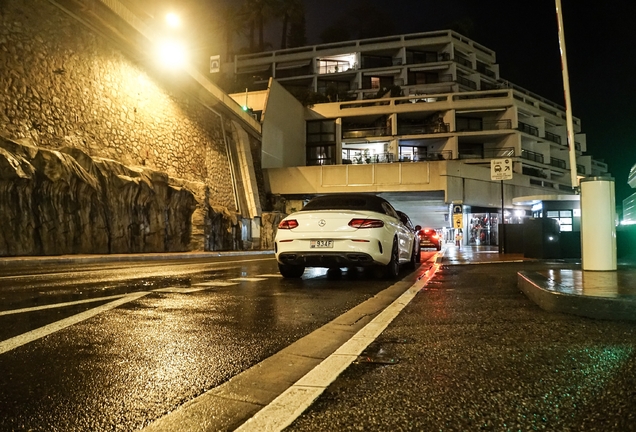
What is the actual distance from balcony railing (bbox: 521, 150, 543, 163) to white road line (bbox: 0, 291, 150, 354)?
5445 centimetres

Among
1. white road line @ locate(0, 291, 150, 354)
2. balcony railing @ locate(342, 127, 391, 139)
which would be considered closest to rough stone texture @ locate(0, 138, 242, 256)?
white road line @ locate(0, 291, 150, 354)

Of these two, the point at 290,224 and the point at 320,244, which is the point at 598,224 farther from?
the point at 290,224

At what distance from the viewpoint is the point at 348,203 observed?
929 cm

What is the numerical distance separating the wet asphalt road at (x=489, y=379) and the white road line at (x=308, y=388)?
0.06 meters

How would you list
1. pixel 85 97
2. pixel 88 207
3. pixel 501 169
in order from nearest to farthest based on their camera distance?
pixel 88 207, pixel 501 169, pixel 85 97

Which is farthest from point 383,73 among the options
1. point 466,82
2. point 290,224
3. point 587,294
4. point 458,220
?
point 587,294

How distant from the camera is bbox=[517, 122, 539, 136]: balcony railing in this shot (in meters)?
54.7

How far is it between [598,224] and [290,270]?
525cm

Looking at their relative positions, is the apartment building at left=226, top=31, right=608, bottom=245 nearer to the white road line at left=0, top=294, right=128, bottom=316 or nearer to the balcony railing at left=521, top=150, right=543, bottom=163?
the balcony railing at left=521, top=150, right=543, bottom=163

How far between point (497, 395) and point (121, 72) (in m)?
24.5

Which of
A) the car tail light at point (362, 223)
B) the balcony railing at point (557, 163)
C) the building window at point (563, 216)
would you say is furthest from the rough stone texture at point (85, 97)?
the balcony railing at point (557, 163)

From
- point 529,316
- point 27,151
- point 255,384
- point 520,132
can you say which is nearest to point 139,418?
point 255,384

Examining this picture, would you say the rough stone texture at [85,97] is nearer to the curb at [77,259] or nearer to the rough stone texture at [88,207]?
the rough stone texture at [88,207]

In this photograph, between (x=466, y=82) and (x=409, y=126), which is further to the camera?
(x=466, y=82)
